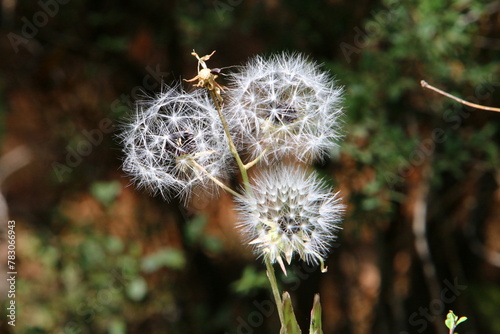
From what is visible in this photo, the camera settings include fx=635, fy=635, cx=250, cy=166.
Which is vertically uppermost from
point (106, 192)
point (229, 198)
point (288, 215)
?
point (229, 198)

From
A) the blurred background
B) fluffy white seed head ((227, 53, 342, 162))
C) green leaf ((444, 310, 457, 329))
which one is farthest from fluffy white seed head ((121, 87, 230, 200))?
the blurred background

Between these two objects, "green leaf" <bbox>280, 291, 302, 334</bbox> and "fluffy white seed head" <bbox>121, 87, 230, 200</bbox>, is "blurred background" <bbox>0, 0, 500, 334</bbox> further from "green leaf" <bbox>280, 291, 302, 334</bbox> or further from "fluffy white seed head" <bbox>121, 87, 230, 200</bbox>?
"green leaf" <bbox>280, 291, 302, 334</bbox>

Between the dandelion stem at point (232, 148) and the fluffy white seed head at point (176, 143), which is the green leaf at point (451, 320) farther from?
the fluffy white seed head at point (176, 143)

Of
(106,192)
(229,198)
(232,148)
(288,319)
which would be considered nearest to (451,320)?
(288,319)

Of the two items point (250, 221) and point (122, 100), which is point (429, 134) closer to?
point (122, 100)

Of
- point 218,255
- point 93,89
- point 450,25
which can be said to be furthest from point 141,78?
point 450,25

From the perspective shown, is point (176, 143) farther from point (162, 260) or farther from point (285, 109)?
point (162, 260)

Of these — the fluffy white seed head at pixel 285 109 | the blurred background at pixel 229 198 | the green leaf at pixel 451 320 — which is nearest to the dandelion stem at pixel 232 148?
the fluffy white seed head at pixel 285 109
